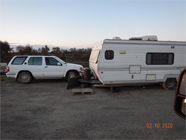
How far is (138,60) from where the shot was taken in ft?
24.0

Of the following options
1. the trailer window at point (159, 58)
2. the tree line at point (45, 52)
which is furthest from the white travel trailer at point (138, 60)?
the tree line at point (45, 52)

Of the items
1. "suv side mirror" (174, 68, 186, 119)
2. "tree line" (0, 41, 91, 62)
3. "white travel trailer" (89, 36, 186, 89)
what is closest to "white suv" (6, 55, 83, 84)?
"white travel trailer" (89, 36, 186, 89)

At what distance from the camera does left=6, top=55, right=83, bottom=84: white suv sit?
8.71m

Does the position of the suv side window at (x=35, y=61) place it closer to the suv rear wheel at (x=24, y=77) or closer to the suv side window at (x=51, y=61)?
the suv side window at (x=51, y=61)

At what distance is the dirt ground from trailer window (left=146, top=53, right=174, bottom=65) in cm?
191

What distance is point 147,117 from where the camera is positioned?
4359 millimetres

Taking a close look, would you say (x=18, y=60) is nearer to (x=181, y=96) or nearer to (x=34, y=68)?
(x=34, y=68)

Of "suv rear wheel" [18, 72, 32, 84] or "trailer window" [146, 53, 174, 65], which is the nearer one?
"trailer window" [146, 53, 174, 65]

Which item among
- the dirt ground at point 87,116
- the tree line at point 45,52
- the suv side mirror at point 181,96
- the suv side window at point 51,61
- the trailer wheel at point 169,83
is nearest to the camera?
the suv side mirror at point 181,96

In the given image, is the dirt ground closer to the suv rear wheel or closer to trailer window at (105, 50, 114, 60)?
trailer window at (105, 50, 114, 60)

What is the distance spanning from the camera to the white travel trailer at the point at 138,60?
705 cm

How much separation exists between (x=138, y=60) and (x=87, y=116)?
171 inches

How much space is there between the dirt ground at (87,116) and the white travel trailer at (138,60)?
44.9 inches

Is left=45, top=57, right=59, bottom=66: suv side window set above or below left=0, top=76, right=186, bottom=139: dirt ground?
above
